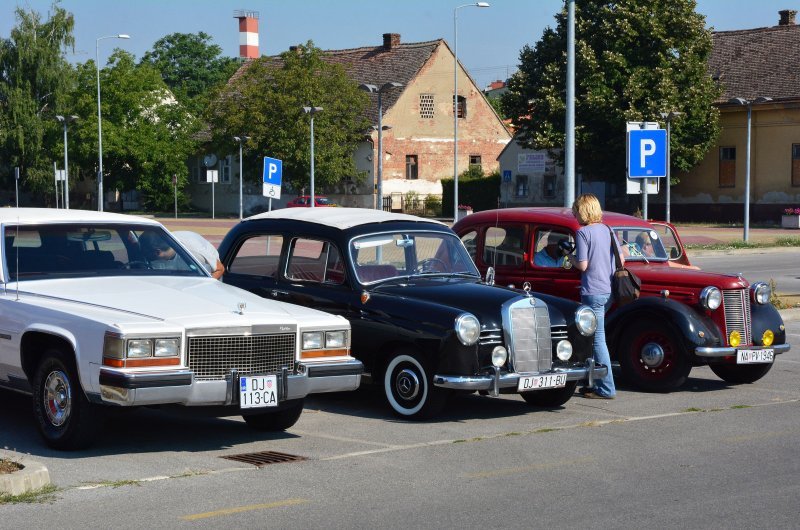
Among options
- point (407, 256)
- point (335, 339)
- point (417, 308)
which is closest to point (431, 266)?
point (407, 256)

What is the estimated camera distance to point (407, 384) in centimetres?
990

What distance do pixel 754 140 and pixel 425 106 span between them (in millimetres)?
21588

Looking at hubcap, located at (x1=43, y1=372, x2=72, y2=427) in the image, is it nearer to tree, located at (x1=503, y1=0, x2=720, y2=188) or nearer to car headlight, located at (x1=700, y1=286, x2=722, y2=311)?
car headlight, located at (x1=700, y1=286, x2=722, y2=311)

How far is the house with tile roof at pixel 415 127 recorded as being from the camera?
7000 centimetres

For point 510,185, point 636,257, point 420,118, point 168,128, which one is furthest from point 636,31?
point 636,257

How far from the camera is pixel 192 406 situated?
27.4 feet

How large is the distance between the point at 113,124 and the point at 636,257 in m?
67.8

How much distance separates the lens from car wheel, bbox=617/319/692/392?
1147cm

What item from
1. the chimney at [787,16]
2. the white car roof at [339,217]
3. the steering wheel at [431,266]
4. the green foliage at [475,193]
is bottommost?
the steering wheel at [431,266]

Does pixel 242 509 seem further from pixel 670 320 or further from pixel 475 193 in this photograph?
pixel 475 193

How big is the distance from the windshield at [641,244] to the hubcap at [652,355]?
1199 mm

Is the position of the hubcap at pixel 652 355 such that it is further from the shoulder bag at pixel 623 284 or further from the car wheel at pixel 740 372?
the car wheel at pixel 740 372

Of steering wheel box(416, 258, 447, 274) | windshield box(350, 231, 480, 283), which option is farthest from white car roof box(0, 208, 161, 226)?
steering wheel box(416, 258, 447, 274)

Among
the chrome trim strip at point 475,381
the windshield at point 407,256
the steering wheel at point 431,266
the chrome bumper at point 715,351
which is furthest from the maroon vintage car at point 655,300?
the chrome trim strip at point 475,381
